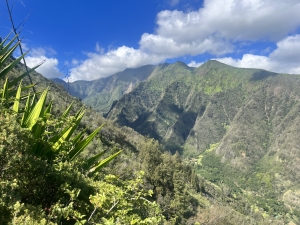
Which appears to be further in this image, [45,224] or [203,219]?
[203,219]

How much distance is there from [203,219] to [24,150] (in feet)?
107

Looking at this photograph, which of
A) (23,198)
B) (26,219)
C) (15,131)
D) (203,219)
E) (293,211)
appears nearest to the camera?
(26,219)

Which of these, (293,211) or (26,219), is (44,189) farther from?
(293,211)

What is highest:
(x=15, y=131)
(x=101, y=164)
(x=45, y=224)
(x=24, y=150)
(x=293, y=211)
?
(x=15, y=131)

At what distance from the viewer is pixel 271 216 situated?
480 feet

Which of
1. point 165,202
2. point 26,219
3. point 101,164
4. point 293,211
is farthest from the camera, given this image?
point 293,211

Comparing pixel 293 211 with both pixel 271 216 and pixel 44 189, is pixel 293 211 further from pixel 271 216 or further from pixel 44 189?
pixel 44 189

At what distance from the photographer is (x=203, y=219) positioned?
30812mm

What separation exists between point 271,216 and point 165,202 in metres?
151

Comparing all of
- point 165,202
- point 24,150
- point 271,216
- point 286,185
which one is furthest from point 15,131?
point 286,185

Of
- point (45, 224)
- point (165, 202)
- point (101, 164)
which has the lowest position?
point (165, 202)

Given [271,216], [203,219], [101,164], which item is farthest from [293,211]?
[101,164]

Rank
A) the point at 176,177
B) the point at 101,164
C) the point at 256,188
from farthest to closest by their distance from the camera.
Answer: the point at 256,188
the point at 176,177
the point at 101,164

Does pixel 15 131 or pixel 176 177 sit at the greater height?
pixel 15 131
